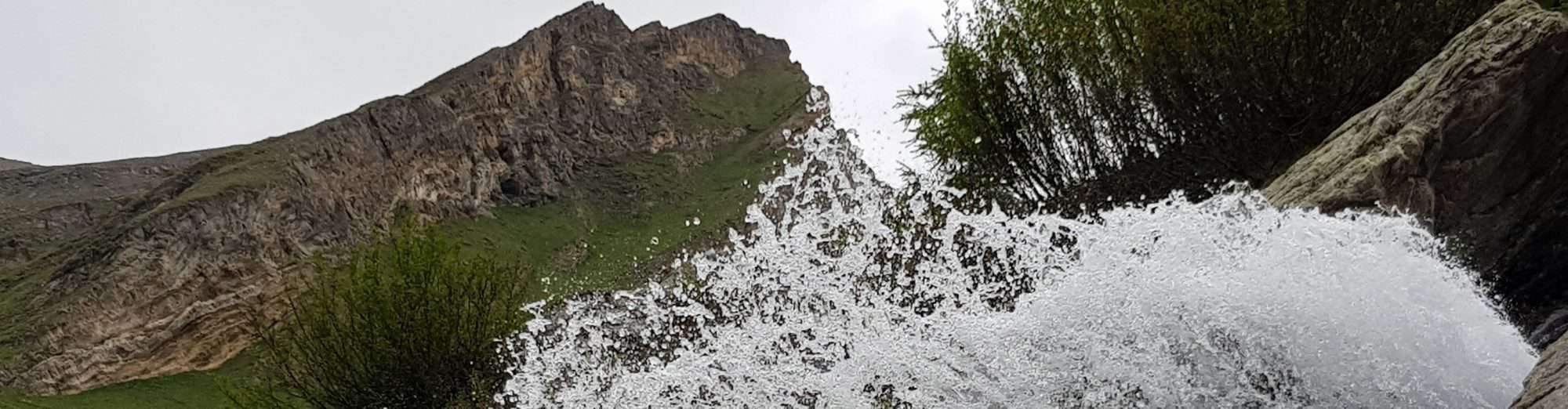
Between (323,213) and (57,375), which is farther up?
(323,213)

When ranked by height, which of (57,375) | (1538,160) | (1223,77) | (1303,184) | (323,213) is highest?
(323,213)

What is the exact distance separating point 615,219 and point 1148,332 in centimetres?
9852

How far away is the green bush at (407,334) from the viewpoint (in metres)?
15.7

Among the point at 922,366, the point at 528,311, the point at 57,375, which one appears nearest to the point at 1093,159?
the point at 528,311

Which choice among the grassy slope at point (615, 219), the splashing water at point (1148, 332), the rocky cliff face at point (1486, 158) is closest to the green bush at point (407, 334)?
the splashing water at point (1148, 332)

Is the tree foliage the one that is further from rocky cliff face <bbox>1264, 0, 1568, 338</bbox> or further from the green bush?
the green bush

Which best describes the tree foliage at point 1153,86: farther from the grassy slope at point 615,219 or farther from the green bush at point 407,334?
the grassy slope at point 615,219

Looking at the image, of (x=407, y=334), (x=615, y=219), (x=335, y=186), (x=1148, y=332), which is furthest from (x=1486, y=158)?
(x=615, y=219)

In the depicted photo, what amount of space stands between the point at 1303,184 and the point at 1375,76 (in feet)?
16.3

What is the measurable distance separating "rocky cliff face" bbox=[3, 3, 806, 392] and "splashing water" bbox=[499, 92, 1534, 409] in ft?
90.8

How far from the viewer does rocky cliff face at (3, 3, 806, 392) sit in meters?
56.1

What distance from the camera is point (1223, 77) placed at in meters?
12.0

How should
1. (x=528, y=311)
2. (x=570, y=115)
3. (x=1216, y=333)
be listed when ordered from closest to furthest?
(x=1216, y=333) < (x=528, y=311) < (x=570, y=115)

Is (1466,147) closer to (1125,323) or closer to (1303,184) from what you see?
(1303,184)
